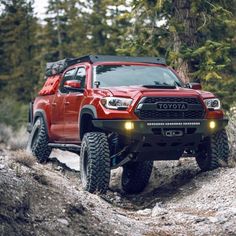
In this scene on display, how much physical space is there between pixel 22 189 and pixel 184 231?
2.21 meters

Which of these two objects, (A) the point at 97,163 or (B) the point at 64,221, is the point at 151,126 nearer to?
(A) the point at 97,163

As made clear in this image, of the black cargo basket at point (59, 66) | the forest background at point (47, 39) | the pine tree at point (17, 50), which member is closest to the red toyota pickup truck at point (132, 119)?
the black cargo basket at point (59, 66)

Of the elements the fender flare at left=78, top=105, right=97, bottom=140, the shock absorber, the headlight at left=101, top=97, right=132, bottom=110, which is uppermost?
the headlight at left=101, top=97, right=132, bottom=110

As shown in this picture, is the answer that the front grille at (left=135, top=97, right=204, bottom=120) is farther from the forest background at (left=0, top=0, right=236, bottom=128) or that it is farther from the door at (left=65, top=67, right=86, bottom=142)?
the forest background at (left=0, top=0, right=236, bottom=128)

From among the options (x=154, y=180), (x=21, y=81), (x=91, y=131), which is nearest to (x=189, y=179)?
(x=154, y=180)

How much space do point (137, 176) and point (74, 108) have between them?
203cm

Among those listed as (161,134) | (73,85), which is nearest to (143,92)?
(161,134)

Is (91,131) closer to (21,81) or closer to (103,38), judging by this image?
(103,38)

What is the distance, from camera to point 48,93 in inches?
494

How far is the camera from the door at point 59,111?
36.8 ft

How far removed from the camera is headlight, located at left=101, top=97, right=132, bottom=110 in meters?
9.04

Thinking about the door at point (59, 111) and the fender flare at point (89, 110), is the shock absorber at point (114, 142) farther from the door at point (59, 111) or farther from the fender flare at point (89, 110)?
the door at point (59, 111)

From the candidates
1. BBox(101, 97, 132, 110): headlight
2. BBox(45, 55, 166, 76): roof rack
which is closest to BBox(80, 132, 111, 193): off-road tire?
BBox(101, 97, 132, 110): headlight

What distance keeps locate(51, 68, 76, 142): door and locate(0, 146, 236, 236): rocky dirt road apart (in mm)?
1931
